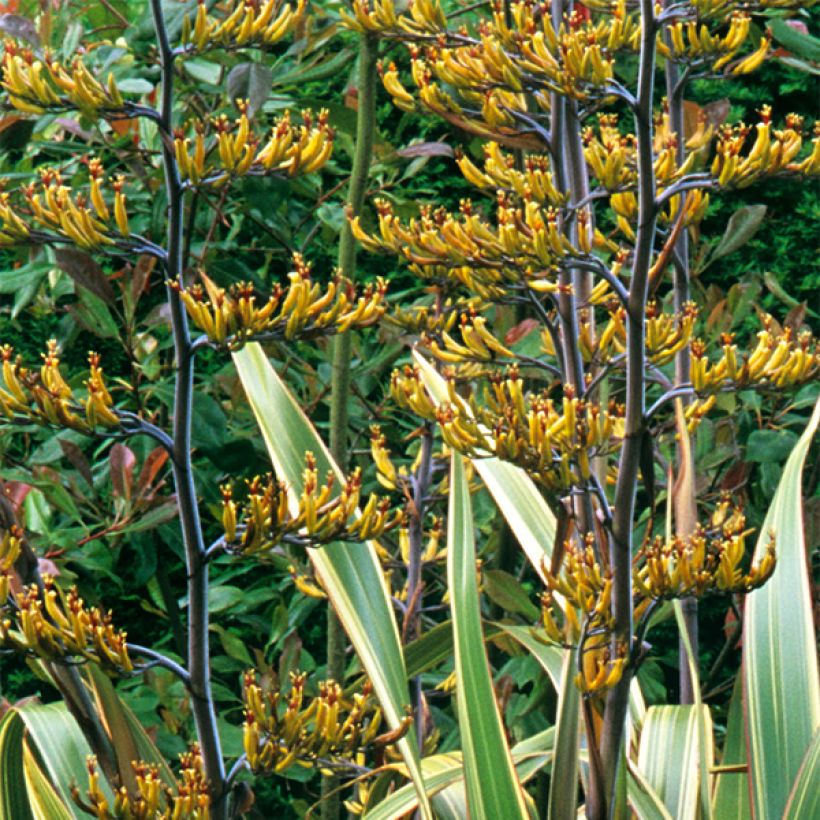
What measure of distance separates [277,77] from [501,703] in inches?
38.3

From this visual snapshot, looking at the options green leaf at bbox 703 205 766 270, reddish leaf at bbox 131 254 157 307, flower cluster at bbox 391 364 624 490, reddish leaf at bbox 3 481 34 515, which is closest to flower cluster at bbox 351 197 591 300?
flower cluster at bbox 391 364 624 490

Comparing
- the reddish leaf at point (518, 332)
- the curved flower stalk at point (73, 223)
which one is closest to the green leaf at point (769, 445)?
the reddish leaf at point (518, 332)

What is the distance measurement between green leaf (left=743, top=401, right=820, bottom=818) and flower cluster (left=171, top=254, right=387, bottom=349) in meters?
0.60

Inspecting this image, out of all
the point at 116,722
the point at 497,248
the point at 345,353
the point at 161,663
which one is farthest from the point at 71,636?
the point at 345,353

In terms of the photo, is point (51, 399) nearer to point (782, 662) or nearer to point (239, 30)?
point (239, 30)

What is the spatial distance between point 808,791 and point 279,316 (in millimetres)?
743

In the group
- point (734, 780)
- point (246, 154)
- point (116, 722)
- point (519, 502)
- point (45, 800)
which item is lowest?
point (734, 780)

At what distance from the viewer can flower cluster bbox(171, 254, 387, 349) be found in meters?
1.10

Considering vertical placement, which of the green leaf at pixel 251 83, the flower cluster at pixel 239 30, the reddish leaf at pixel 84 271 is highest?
the flower cluster at pixel 239 30

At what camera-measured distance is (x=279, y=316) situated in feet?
3.79

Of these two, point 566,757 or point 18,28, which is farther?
point 18,28

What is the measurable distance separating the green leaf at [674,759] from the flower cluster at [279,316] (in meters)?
0.70

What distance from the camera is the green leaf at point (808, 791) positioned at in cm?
131

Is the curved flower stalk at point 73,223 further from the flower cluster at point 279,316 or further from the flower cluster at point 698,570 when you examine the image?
the flower cluster at point 698,570
